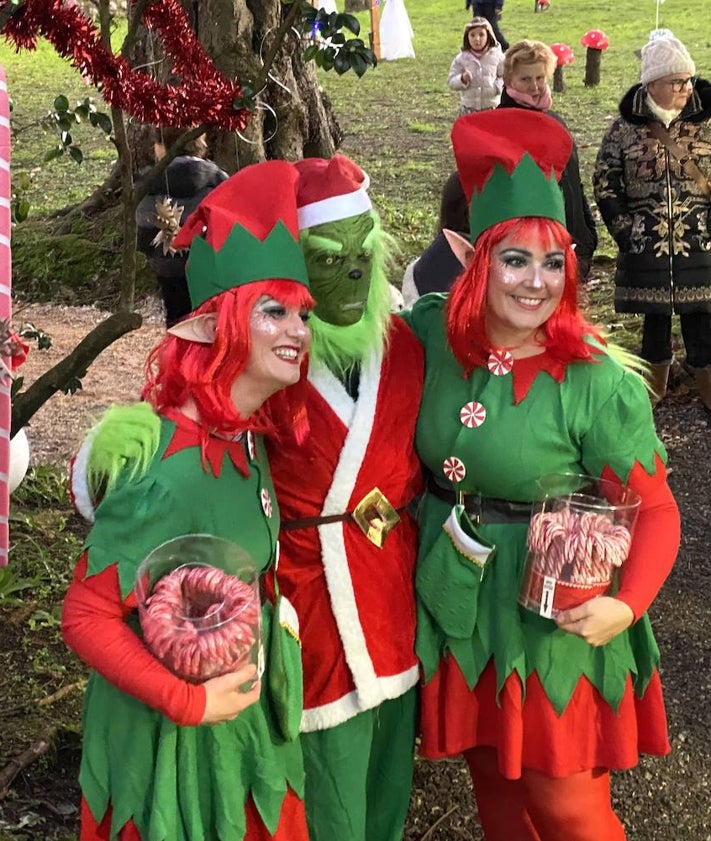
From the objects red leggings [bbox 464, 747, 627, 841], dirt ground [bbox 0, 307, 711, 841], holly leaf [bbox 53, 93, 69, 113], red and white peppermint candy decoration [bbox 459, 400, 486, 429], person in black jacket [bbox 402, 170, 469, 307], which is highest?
holly leaf [bbox 53, 93, 69, 113]

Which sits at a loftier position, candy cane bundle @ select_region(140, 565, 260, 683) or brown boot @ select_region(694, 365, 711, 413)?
candy cane bundle @ select_region(140, 565, 260, 683)

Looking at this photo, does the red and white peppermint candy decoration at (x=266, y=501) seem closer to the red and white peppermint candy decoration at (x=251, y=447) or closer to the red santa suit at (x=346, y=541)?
the red and white peppermint candy decoration at (x=251, y=447)

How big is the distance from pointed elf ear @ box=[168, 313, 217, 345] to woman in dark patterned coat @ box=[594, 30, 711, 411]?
3.26 m

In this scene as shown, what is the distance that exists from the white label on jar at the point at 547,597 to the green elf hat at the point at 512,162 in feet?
2.18

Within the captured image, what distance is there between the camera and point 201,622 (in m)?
1.68

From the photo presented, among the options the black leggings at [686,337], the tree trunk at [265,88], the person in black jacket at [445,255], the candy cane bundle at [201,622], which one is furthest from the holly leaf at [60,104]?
the black leggings at [686,337]

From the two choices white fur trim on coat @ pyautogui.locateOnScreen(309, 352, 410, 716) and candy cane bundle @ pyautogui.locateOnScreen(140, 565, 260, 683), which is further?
white fur trim on coat @ pyautogui.locateOnScreen(309, 352, 410, 716)

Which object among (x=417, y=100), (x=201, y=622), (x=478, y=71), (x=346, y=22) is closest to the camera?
(x=201, y=622)

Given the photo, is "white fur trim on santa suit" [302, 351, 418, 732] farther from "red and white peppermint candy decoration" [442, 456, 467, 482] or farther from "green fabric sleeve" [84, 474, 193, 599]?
"green fabric sleeve" [84, 474, 193, 599]

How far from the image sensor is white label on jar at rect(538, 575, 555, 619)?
78.1 inches

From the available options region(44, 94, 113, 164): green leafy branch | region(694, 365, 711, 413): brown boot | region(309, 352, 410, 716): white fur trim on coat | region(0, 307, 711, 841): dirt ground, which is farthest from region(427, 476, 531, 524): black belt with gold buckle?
region(694, 365, 711, 413): brown boot

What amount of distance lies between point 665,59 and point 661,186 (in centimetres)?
52

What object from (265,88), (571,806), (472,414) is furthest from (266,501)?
(265,88)

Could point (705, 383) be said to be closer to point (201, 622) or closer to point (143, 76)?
point (143, 76)
